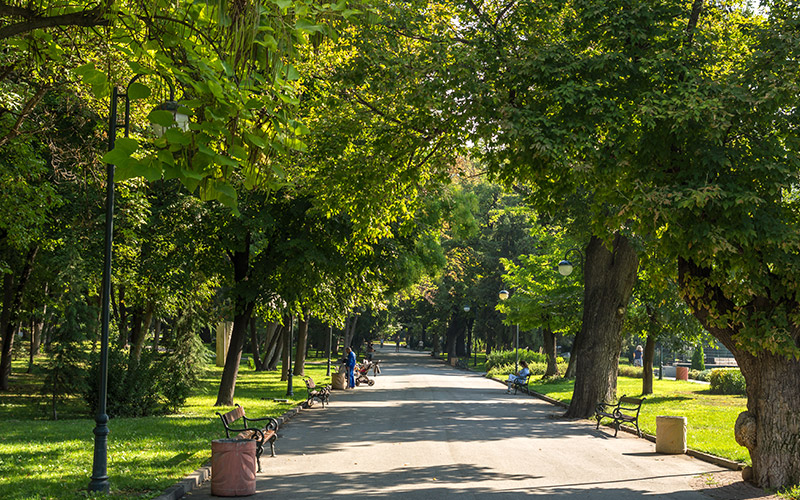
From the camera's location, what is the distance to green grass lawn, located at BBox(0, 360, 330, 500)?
10.1 m

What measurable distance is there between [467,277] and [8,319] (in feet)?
145

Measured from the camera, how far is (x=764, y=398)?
37.7 ft

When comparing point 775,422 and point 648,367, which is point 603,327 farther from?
point 775,422

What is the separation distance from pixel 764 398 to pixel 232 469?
27.2ft

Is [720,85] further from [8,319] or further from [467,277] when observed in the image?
[467,277]

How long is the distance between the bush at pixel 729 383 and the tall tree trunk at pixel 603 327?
1365 centimetres

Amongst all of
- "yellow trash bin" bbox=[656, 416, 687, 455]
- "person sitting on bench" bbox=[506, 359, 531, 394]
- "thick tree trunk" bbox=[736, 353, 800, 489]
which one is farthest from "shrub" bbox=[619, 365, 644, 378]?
"thick tree trunk" bbox=[736, 353, 800, 489]

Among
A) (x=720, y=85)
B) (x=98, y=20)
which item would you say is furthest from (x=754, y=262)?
(x=98, y=20)

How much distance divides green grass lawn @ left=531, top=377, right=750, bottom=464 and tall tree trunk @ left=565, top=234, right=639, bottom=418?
1.67 meters

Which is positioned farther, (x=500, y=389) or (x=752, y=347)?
(x=500, y=389)

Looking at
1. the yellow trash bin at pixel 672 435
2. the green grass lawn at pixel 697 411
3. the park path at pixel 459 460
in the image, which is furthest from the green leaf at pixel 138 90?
the yellow trash bin at pixel 672 435

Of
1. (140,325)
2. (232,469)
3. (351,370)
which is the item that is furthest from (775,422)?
(140,325)

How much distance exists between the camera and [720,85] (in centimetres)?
1080

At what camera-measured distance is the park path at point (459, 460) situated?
10805mm
